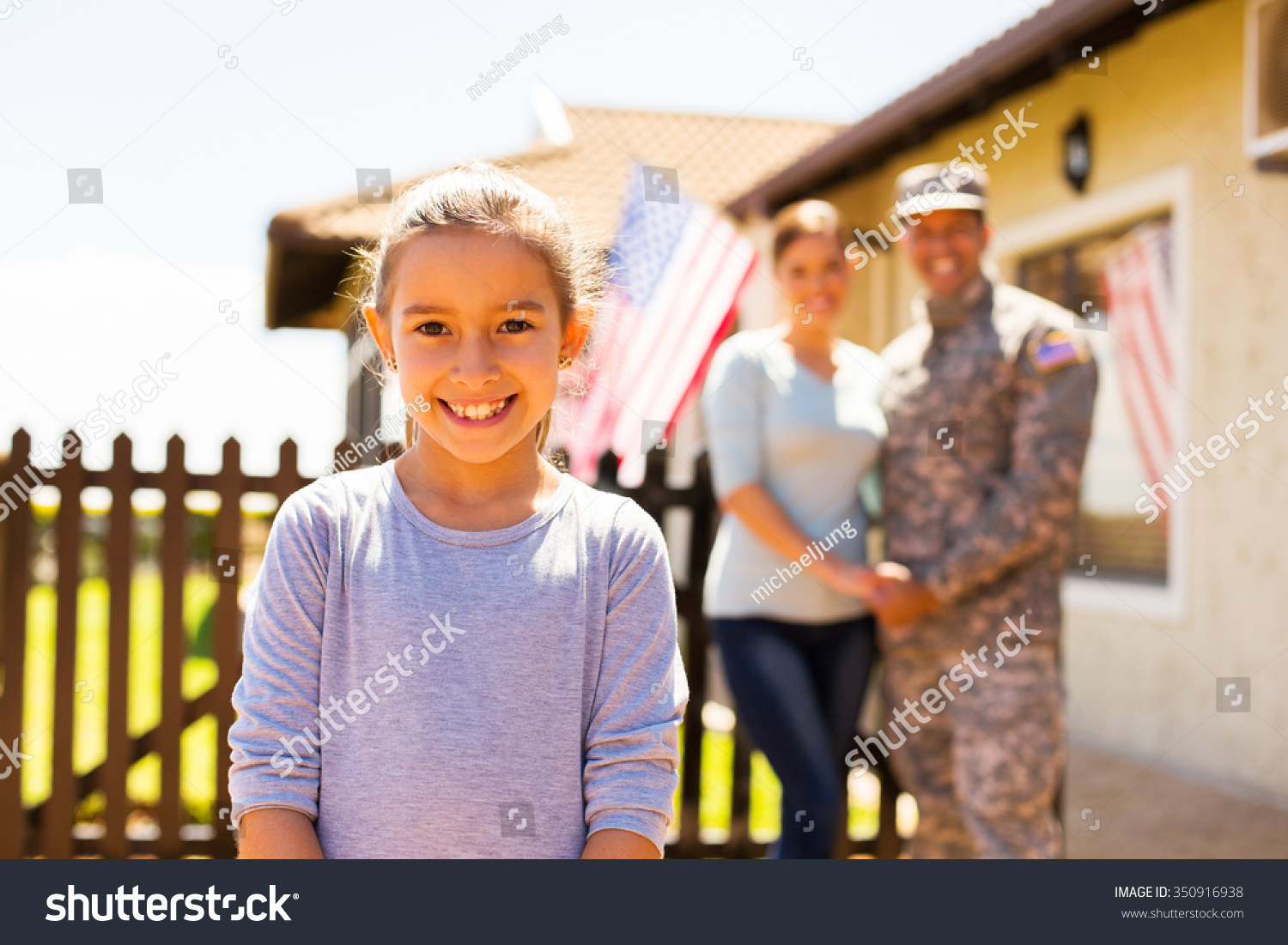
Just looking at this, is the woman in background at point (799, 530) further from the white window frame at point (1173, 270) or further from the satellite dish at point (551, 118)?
the satellite dish at point (551, 118)

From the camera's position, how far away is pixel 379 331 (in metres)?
1.67

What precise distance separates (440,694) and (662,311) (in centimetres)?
374

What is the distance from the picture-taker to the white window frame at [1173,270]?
548cm

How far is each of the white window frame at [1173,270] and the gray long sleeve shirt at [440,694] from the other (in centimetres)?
413

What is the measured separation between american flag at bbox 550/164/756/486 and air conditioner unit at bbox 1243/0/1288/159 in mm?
2085

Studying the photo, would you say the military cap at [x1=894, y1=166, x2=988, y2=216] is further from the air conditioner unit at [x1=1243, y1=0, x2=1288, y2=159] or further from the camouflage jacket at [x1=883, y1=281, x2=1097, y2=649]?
the air conditioner unit at [x1=1243, y1=0, x2=1288, y2=159]

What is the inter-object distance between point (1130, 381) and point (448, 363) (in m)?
5.46

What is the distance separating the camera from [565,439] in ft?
6.79

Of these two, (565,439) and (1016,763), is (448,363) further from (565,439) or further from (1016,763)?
(1016,763)

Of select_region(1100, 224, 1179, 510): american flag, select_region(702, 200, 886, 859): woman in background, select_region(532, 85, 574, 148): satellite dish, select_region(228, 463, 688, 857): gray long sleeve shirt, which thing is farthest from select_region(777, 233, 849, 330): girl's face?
select_region(532, 85, 574, 148): satellite dish
